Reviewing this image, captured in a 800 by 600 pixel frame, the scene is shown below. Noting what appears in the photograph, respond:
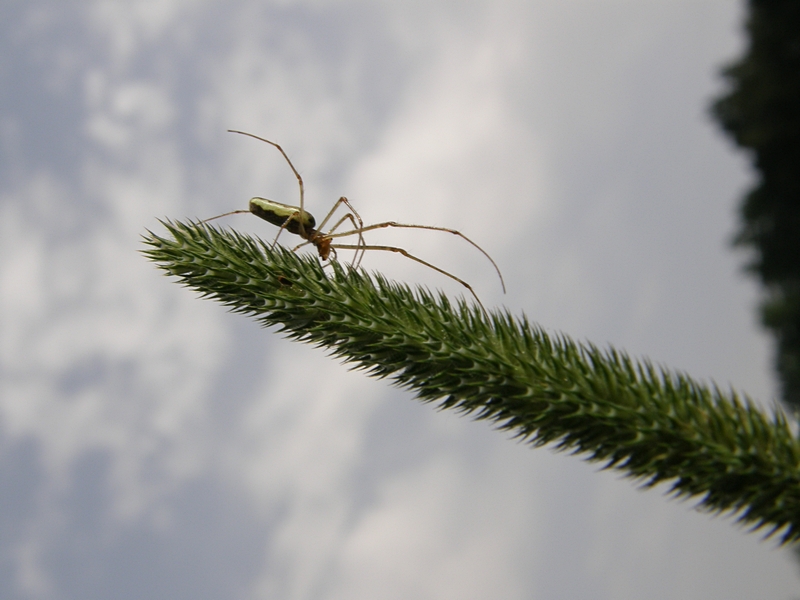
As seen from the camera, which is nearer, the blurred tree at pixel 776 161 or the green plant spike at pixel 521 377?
the green plant spike at pixel 521 377

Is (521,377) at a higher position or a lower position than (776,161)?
lower

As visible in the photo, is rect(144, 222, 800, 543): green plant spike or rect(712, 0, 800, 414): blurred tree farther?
rect(712, 0, 800, 414): blurred tree

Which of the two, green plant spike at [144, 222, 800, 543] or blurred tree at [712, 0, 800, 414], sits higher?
blurred tree at [712, 0, 800, 414]

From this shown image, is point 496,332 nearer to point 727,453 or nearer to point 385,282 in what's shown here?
point 385,282

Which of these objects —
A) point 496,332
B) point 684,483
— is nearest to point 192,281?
point 496,332

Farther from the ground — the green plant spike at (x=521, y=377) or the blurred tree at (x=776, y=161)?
the blurred tree at (x=776, y=161)
